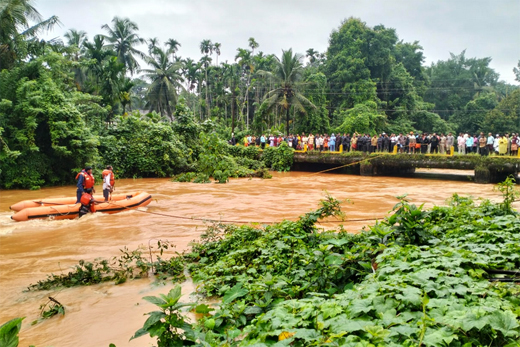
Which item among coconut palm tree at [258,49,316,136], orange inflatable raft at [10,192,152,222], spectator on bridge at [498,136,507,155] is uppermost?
coconut palm tree at [258,49,316,136]

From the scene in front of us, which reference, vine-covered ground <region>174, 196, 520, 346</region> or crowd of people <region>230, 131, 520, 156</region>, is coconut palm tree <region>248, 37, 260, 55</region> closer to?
crowd of people <region>230, 131, 520, 156</region>

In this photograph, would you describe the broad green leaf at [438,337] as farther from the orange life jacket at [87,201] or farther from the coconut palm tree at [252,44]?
the coconut palm tree at [252,44]

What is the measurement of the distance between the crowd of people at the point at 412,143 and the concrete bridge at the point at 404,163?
1.10 m

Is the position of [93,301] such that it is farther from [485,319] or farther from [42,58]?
[42,58]

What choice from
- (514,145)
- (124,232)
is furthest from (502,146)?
(124,232)

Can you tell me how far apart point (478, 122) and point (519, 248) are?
138 feet

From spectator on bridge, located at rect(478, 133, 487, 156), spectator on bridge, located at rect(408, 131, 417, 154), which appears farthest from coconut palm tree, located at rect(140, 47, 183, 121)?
spectator on bridge, located at rect(478, 133, 487, 156)

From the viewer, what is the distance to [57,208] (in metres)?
11.0

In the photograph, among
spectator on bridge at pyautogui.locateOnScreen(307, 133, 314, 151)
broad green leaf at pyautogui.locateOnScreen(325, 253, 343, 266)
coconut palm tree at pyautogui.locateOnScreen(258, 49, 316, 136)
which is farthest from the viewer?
coconut palm tree at pyautogui.locateOnScreen(258, 49, 316, 136)

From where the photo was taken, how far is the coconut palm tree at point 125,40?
37.1 meters

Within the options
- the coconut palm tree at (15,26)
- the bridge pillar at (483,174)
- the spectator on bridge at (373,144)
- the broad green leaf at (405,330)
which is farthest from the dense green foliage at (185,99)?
the broad green leaf at (405,330)

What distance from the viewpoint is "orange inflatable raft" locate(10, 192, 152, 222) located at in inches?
422

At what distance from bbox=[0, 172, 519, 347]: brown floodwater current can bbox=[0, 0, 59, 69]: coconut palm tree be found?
6572mm

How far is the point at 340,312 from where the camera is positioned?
2.92 meters
